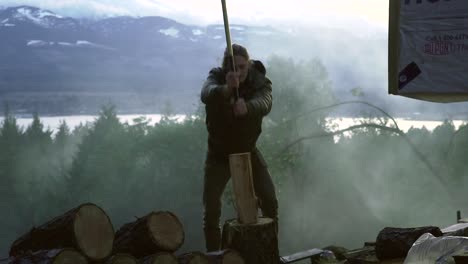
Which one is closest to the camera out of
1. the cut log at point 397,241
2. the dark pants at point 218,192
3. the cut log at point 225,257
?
the cut log at point 225,257

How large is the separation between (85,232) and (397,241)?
244 cm

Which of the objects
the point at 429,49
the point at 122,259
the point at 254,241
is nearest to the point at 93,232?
the point at 122,259

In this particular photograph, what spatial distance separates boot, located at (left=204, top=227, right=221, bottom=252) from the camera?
5.72 metres

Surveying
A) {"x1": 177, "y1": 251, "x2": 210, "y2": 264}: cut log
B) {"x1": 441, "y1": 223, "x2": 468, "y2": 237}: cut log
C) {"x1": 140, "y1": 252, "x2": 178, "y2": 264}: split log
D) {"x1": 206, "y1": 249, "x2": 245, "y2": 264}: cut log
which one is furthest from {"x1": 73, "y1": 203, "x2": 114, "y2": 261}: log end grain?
{"x1": 441, "y1": 223, "x2": 468, "y2": 237}: cut log

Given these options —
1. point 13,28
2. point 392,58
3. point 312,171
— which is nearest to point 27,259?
point 392,58

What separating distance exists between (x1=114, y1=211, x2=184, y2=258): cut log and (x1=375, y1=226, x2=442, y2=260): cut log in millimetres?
1676

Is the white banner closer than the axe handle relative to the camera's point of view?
No

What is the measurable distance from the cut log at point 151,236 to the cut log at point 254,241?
1.67 ft

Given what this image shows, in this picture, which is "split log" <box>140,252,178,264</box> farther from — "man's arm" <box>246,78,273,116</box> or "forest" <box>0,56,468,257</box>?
"forest" <box>0,56,468,257</box>

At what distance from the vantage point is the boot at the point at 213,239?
572 cm

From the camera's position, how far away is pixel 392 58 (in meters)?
6.50

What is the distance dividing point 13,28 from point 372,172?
4273cm

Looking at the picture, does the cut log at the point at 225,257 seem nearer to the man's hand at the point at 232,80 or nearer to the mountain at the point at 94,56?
the man's hand at the point at 232,80

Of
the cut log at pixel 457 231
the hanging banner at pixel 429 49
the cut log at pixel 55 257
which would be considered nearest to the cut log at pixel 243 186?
the cut log at pixel 55 257
